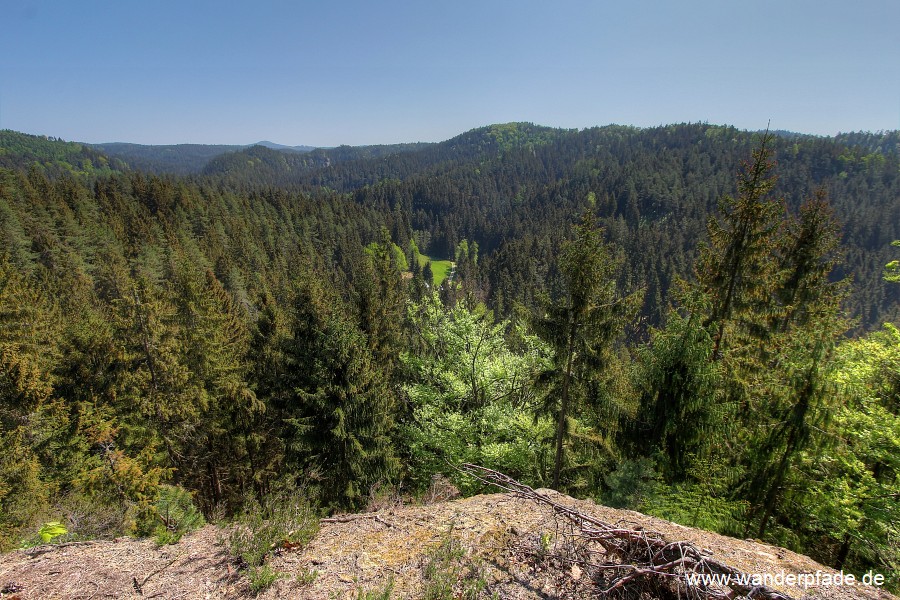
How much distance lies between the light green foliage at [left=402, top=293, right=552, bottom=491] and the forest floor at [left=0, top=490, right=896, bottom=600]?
672cm

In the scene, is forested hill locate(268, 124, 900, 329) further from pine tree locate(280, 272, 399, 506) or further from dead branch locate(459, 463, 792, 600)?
dead branch locate(459, 463, 792, 600)

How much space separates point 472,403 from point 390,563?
10606 millimetres

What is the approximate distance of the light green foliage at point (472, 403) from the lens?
41.6 feet

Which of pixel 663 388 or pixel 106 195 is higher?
pixel 106 195

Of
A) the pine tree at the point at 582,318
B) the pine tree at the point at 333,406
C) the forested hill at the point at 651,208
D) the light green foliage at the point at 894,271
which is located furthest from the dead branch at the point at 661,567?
the forested hill at the point at 651,208

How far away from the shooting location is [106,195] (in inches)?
2630

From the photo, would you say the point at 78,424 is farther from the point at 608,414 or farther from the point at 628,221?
the point at 628,221

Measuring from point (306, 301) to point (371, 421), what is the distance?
4.78 m

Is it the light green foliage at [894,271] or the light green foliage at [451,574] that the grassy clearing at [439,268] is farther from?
the light green foliage at [451,574]

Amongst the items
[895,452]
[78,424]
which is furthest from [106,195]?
[895,452]

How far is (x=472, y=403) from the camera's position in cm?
1494

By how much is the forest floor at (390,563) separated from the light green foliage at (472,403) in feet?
22.0

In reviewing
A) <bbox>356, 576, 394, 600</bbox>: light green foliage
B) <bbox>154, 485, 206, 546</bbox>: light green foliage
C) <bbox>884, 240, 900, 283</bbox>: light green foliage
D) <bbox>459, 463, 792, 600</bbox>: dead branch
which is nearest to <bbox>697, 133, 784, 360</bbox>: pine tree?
<bbox>884, 240, 900, 283</bbox>: light green foliage

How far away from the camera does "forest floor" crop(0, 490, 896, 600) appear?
400cm
